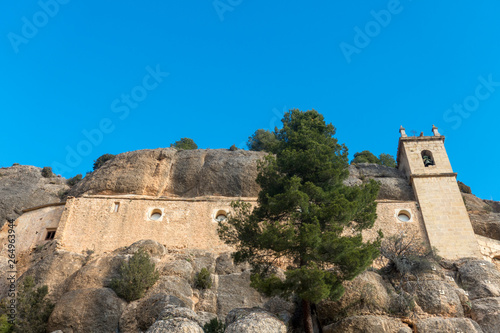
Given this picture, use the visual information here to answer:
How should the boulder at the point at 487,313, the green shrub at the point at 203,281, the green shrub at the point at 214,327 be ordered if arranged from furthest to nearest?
1. the green shrub at the point at 203,281
2. the boulder at the point at 487,313
3. the green shrub at the point at 214,327

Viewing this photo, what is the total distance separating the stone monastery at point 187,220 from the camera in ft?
85.6

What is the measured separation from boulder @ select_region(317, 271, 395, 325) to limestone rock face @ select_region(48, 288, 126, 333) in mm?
8781

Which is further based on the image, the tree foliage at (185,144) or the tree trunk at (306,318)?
the tree foliage at (185,144)

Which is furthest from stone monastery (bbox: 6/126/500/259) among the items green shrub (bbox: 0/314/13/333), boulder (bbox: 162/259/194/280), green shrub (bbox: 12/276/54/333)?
green shrub (bbox: 0/314/13/333)

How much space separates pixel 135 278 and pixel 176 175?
1305cm

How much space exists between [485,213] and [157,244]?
22.2 meters

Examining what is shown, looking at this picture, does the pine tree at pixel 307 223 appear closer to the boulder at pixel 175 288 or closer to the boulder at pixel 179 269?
the boulder at pixel 175 288

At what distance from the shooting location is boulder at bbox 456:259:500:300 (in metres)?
19.4

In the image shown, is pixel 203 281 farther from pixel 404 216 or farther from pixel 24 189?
→ pixel 24 189

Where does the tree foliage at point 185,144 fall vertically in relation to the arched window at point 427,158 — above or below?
above

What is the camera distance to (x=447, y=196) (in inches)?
1102

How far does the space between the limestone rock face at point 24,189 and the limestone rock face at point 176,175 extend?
138 inches

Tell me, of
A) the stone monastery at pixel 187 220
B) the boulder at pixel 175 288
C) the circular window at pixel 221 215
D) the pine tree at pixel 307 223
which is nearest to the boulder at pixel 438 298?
the pine tree at pixel 307 223

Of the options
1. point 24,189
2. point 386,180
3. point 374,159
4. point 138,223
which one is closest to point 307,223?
point 138,223
